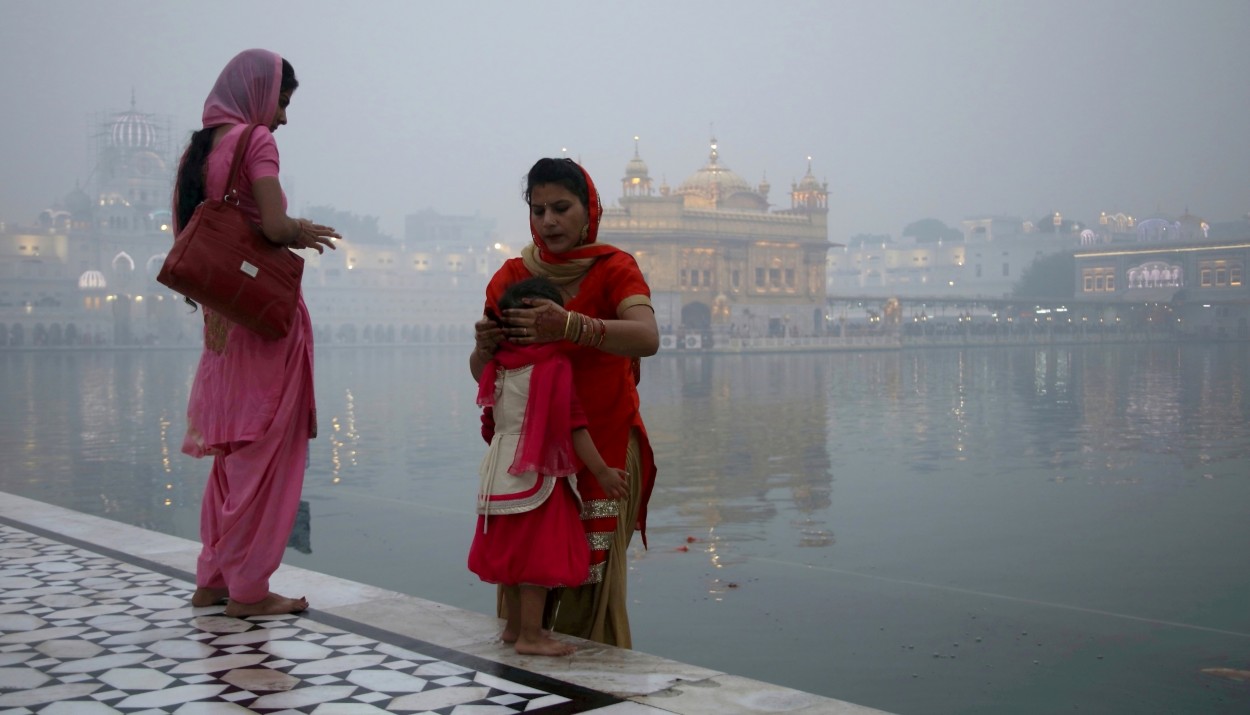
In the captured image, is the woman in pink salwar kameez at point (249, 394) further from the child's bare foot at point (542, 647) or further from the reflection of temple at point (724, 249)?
the reflection of temple at point (724, 249)

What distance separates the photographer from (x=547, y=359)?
2.73m

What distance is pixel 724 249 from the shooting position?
160 ft

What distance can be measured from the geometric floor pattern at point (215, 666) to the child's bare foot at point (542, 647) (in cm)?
9

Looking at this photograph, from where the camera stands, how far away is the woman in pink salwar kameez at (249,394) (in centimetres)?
317

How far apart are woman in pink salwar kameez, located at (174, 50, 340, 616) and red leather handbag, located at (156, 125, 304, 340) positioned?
5cm

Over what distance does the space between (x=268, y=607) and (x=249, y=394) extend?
0.56 m

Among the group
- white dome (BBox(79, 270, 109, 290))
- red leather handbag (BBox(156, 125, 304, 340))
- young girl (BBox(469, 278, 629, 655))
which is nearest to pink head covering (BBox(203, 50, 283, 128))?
red leather handbag (BBox(156, 125, 304, 340))

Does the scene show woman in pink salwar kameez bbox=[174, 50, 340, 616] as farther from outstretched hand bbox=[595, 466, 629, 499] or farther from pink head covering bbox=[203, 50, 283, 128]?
outstretched hand bbox=[595, 466, 629, 499]

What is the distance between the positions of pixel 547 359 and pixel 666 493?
439 centimetres

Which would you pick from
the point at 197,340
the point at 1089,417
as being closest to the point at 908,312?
the point at 197,340

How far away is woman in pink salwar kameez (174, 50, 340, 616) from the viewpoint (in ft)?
10.4

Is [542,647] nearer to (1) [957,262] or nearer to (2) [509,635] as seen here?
(2) [509,635]

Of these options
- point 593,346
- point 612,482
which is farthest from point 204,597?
point 593,346

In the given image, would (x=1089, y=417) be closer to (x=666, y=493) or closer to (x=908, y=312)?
(x=666, y=493)
